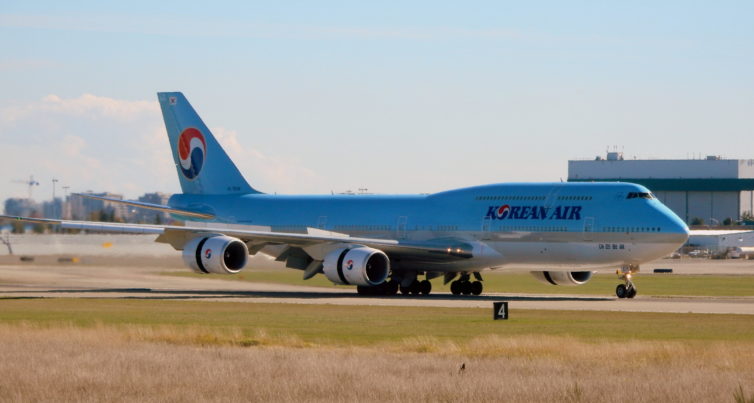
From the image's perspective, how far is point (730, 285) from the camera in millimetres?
68000

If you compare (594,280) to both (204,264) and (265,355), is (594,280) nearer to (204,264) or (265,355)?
(204,264)

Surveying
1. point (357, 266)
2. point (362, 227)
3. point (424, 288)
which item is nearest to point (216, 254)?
point (357, 266)

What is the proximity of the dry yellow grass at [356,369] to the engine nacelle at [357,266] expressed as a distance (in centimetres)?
2007

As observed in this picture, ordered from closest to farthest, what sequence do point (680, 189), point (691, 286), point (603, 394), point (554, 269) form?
1. point (603, 394)
2. point (554, 269)
3. point (691, 286)
4. point (680, 189)

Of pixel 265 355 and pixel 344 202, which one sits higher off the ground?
A: pixel 344 202

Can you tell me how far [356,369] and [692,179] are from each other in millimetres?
153315

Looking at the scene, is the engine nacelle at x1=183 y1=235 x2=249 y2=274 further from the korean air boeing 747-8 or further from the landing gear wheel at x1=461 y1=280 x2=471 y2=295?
the landing gear wheel at x1=461 y1=280 x2=471 y2=295

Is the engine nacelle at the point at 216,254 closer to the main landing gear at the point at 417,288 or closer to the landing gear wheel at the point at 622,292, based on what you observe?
the main landing gear at the point at 417,288

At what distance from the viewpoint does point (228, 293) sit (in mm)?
57562

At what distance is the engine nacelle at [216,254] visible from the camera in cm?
5456

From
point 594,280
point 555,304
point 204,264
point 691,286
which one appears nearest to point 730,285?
point 691,286

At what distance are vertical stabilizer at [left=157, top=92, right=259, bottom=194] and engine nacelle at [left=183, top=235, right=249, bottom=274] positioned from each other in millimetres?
10253

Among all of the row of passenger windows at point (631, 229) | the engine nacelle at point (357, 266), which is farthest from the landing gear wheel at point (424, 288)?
the row of passenger windows at point (631, 229)

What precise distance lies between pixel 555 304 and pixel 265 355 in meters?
21.1
